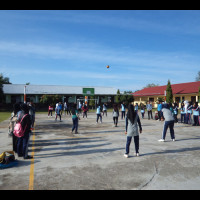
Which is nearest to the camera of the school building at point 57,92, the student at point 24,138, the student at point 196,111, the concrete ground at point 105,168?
the concrete ground at point 105,168

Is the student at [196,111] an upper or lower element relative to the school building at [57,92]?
lower

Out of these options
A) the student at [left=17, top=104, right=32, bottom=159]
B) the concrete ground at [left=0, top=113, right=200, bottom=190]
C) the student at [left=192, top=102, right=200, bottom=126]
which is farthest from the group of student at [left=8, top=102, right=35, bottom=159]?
the student at [left=192, top=102, right=200, bottom=126]

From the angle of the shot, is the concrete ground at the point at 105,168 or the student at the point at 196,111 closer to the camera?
the concrete ground at the point at 105,168

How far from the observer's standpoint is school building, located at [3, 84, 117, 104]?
4303cm

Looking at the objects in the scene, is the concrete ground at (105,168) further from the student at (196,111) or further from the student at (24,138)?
the student at (196,111)

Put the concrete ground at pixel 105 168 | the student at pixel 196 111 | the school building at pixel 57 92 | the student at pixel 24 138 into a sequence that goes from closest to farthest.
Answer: the concrete ground at pixel 105 168 → the student at pixel 24 138 → the student at pixel 196 111 → the school building at pixel 57 92

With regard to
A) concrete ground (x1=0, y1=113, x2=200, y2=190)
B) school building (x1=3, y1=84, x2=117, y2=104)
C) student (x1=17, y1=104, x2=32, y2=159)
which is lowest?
concrete ground (x1=0, y1=113, x2=200, y2=190)

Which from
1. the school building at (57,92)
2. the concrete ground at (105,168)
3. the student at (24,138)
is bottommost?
the concrete ground at (105,168)

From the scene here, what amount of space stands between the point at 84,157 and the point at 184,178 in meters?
3.13

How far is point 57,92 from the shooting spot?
152 feet

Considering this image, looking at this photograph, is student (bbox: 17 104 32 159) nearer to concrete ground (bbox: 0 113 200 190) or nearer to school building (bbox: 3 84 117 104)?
Answer: concrete ground (bbox: 0 113 200 190)

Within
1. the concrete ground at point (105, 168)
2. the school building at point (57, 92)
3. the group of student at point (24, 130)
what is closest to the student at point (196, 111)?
the concrete ground at point (105, 168)

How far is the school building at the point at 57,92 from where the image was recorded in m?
43.0
